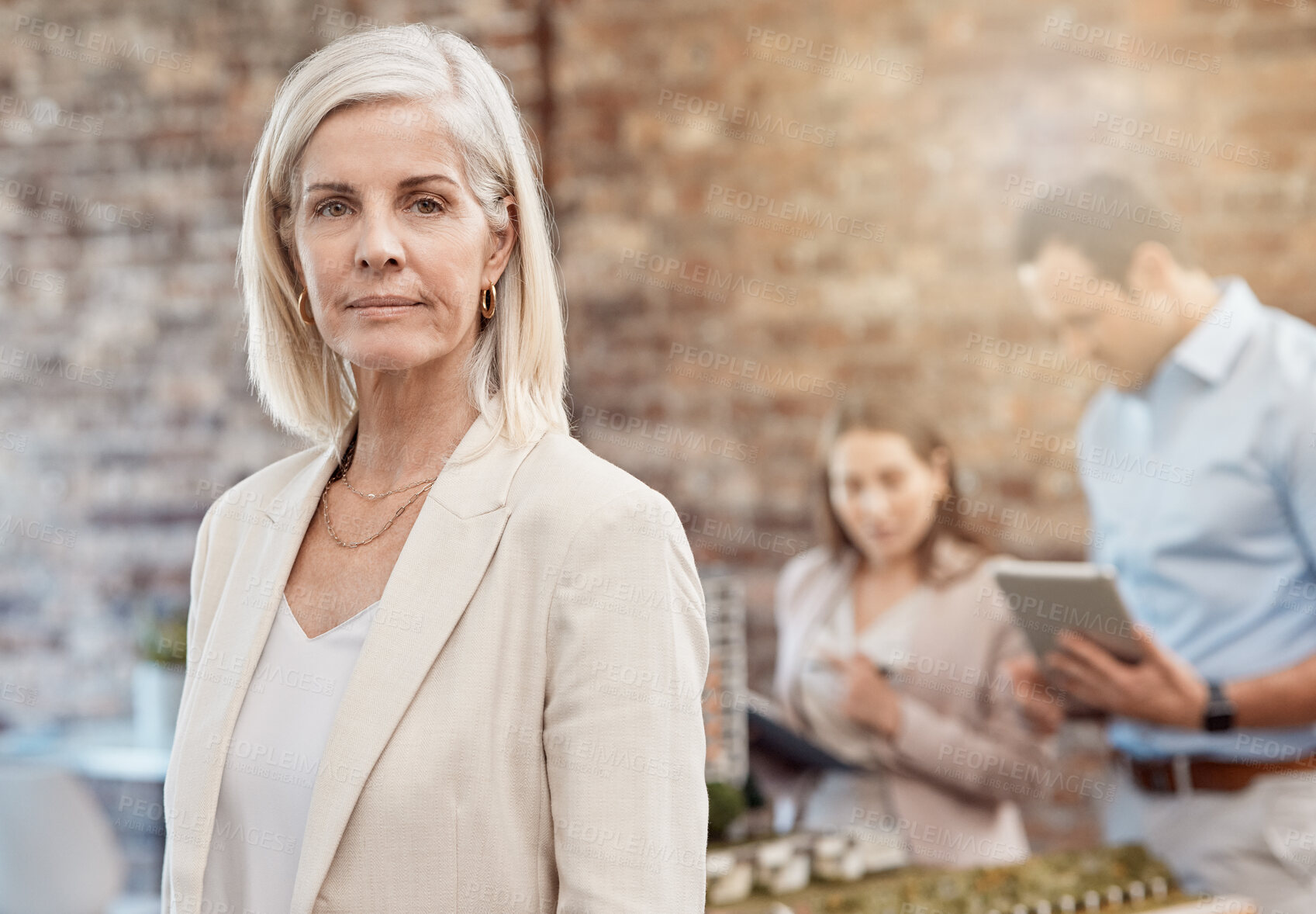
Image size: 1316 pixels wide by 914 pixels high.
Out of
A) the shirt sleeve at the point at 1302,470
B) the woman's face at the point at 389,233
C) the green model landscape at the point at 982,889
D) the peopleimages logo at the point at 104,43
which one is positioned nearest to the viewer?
the woman's face at the point at 389,233

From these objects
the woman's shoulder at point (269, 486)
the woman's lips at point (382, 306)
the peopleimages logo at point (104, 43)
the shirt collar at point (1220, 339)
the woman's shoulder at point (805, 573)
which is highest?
the peopleimages logo at point (104, 43)

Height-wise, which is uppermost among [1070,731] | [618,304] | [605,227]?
[605,227]

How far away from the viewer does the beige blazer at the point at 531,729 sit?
95cm

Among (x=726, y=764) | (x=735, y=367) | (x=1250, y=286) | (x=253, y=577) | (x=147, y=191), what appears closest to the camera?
(x=253, y=577)

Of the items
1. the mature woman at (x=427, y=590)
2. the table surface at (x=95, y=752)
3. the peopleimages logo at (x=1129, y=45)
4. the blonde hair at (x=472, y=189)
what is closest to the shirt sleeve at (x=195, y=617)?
the mature woman at (x=427, y=590)

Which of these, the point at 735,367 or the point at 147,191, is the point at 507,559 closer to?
the point at 735,367

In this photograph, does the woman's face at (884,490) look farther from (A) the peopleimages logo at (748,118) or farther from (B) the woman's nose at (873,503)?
(A) the peopleimages logo at (748,118)

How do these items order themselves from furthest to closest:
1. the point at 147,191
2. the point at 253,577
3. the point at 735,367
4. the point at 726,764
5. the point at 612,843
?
the point at 147,191 → the point at 735,367 → the point at 726,764 → the point at 253,577 → the point at 612,843

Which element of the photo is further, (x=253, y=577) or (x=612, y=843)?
(x=253, y=577)

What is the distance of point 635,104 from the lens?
3.53 metres

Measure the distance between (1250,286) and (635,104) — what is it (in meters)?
1.76

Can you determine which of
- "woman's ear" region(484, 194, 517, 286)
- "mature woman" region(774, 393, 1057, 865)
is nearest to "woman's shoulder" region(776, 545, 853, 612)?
"mature woman" region(774, 393, 1057, 865)

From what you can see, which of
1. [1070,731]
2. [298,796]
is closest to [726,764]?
[1070,731]

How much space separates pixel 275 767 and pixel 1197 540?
2468 millimetres
